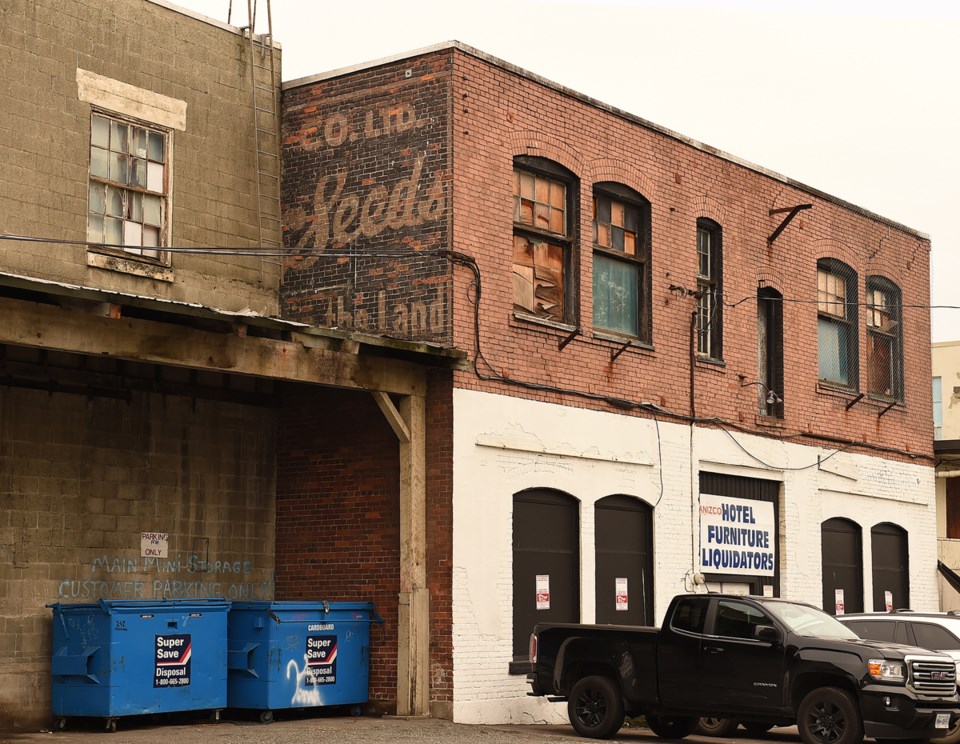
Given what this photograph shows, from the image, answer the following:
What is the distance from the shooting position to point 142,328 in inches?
579

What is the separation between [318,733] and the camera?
49.8 ft

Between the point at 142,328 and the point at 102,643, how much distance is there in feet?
10.8

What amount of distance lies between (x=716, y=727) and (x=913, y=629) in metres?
2.53

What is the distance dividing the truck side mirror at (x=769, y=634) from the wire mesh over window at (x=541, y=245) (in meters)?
5.65

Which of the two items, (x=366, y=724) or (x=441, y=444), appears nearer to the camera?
(x=366, y=724)

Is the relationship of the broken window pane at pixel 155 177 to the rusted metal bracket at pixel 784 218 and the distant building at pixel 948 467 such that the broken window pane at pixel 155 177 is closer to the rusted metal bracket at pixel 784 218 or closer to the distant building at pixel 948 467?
the rusted metal bracket at pixel 784 218

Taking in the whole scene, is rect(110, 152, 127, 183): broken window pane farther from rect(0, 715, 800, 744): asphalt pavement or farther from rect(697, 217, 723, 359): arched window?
rect(697, 217, 723, 359): arched window

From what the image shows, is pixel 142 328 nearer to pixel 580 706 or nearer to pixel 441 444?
pixel 441 444

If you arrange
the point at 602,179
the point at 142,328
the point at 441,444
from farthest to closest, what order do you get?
the point at 602,179
the point at 441,444
the point at 142,328

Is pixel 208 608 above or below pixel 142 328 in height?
below

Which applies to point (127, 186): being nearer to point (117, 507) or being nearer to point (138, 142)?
point (138, 142)

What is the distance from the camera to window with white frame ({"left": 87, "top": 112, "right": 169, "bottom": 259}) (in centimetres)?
1738

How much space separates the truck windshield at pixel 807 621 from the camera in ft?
49.9

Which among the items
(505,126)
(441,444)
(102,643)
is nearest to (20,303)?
(102,643)
